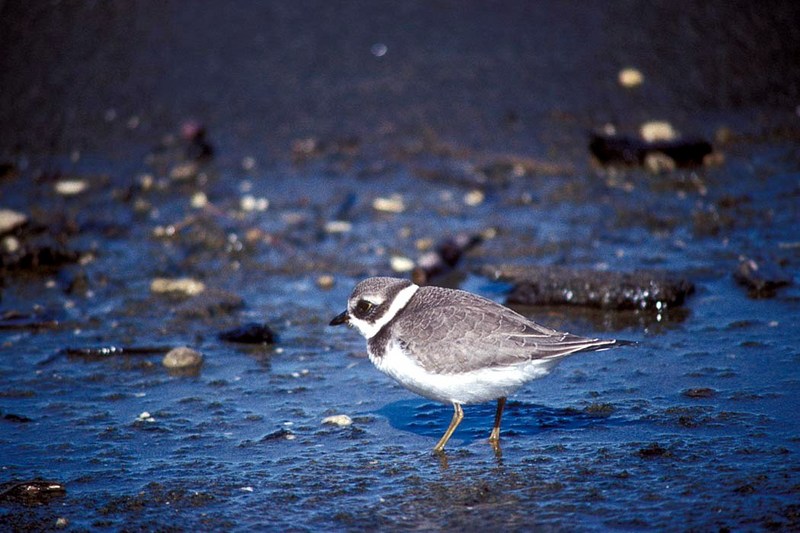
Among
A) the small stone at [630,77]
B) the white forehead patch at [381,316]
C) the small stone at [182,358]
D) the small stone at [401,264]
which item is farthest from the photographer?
the small stone at [630,77]

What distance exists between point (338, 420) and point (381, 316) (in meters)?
0.72

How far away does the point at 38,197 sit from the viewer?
10047 mm

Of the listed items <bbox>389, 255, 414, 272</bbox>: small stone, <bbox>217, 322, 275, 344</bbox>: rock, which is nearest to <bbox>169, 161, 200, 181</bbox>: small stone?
<bbox>389, 255, 414, 272</bbox>: small stone

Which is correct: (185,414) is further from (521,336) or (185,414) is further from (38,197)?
(38,197)

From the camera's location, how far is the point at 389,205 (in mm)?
9625

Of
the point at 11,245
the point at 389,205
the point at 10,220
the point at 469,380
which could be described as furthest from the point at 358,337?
the point at 10,220

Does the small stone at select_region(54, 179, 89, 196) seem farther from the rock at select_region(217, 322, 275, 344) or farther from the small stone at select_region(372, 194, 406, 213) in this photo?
the rock at select_region(217, 322, 275, 344)

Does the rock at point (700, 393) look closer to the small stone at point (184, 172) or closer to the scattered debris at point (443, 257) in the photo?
the scattered debris at point (443, 257)

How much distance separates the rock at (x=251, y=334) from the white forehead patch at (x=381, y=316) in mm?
1415

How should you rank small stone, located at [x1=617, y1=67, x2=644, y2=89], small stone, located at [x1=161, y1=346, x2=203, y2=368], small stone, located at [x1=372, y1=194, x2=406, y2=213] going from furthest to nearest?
1. small stone, located at [x1=617, y1=67, x2=644, y2=89]
2. small stone, located at [x1=372, y1=194, x2=406, y2=213]
3. small stone, located at [x1=161, y1=346, x2=203, y2=368]

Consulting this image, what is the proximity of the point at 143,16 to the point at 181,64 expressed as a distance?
0.93 m

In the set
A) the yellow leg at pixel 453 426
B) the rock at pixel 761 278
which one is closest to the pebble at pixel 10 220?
the yellow leg at pixel 453 426

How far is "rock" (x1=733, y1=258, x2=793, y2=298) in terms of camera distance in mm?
7660

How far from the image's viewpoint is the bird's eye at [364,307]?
6.21 metres
